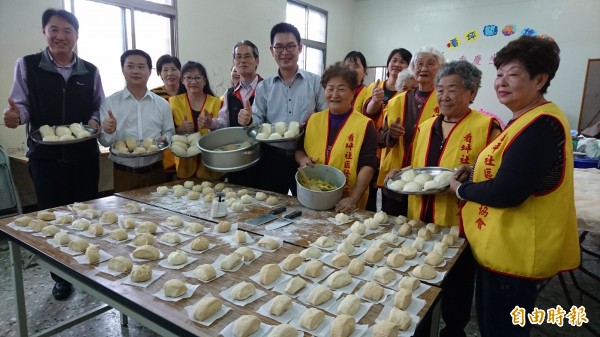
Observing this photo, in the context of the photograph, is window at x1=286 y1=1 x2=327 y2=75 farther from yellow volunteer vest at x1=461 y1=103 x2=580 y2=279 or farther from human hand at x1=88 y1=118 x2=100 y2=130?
yellow volunteer vest at x1=461 y1=103 x2=580 y2=279

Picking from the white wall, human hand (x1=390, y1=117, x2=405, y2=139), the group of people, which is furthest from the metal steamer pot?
the white wall

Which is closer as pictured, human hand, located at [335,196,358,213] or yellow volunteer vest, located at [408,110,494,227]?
yellow volunteer vest, located at [408,110,494,227]

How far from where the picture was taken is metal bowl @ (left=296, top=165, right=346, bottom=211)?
1957 mm

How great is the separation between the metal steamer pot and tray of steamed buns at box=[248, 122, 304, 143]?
0.06 meters

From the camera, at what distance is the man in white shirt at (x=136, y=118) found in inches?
95.3

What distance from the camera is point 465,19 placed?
8.30 meters

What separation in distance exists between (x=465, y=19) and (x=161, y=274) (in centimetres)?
911

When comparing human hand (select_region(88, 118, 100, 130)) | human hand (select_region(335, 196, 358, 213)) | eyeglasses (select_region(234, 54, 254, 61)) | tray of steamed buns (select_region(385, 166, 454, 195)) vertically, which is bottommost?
human hand (select_region(335, 196, 358, 213))

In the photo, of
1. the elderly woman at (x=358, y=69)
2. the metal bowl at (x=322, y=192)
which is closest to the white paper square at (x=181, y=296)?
the metal bowl at (x=322, y=192)

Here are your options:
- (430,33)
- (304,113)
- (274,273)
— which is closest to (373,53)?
(430,33)

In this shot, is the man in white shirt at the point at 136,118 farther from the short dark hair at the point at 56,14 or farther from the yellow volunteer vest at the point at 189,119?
the short dark hair at the point at 56,14

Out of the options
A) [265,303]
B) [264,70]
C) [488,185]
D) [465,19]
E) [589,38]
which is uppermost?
[465,19]

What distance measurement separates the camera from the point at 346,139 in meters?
2.14

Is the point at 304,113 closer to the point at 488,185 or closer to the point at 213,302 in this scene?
the point at 488,185
